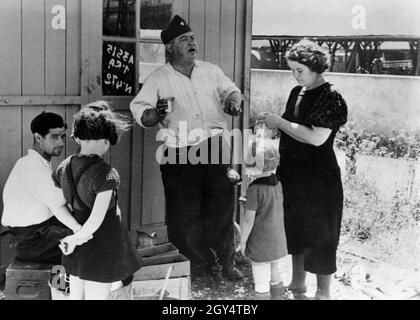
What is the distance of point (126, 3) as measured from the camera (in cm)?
437

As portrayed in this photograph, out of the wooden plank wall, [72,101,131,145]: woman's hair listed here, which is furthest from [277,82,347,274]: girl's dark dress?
the wooden plank wall

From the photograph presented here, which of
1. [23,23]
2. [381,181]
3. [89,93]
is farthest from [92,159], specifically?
[381,181]

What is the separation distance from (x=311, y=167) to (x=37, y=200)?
186 centimetres

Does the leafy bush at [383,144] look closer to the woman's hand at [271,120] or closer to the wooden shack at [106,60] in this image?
the woman's hand at [271,120]

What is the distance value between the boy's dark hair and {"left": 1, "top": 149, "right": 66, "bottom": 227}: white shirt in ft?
0.47

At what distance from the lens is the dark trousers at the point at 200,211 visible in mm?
4551

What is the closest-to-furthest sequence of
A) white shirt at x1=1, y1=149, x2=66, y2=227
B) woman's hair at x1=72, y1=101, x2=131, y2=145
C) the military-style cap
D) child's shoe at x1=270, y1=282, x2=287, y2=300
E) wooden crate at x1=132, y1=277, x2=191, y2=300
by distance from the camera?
woman's hair at x1=72, y1=101, x2=131, y2=145 < white shirt at x1=1, y1=149, x2=66, y2=227 < wooden crate at x1=132, y1=277, x2=191, y2=300 < the military-style cap < child's shoe at x1=270, y1=282, x2=287, y2=300

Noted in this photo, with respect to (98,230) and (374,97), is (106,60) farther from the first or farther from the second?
(374,97)

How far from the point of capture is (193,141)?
14.7 ft

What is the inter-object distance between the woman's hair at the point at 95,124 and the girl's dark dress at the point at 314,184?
48.5 inches

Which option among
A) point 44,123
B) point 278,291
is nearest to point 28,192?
point 44,123

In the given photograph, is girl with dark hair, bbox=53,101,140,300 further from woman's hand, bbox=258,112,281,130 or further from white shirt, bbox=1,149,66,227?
woman's hand, bbox=258,112,281,130

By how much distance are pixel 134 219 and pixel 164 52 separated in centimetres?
123

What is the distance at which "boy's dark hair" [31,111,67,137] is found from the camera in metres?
4.11
